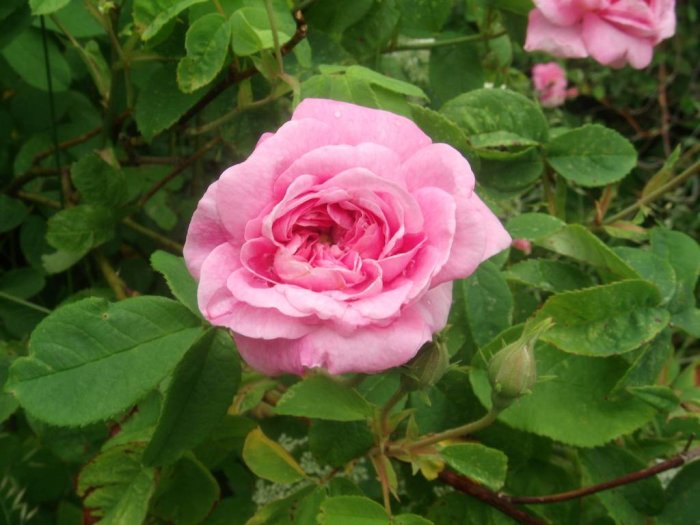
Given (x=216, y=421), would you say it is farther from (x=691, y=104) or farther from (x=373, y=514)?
(x=691, y=104)

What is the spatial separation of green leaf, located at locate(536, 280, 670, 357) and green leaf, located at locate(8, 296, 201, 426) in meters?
0.34

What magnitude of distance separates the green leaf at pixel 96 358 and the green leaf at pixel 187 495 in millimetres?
184

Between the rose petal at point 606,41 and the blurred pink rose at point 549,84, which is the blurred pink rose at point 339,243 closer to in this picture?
the rose petal at point 606,41

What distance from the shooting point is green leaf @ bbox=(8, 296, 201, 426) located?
64cm

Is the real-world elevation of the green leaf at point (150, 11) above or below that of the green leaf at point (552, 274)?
above

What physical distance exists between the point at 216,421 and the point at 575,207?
147cm

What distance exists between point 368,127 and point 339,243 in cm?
9

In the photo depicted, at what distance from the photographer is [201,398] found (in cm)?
70

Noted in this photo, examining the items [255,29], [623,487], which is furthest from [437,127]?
[623,487]

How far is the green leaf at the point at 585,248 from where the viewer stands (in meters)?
0.80

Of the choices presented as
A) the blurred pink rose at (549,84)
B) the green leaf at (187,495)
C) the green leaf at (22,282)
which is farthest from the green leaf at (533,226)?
the blurred pink rose at (549,84)

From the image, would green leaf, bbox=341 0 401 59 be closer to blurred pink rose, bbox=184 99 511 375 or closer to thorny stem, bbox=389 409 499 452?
blurred pink rose, bbox=184 99 511 375

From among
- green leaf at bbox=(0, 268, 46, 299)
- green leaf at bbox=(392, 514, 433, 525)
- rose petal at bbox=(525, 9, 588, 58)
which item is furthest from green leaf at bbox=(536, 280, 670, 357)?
green leaf at bbox=(0, 268, 46, 299)

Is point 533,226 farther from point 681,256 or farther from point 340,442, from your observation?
point 340,442
